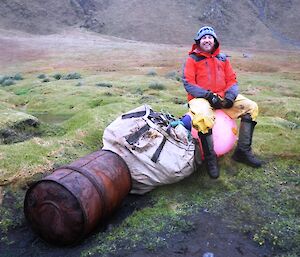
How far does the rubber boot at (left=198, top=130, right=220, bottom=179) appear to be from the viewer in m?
6.84

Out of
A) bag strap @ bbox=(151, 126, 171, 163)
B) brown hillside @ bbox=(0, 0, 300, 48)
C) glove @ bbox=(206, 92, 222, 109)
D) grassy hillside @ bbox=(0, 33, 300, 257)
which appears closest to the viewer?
grassy hillside @ bbox=(0, 33, 300, 257)

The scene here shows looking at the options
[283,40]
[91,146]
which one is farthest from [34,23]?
[91,146]

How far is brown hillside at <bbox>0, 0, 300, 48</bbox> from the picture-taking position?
254 ft

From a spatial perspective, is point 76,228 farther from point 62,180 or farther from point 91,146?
point 91,146

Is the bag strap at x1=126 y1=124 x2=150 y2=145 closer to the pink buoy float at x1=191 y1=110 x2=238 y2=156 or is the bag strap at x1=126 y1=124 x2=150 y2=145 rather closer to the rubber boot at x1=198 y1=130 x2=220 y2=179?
the rubber boot at x1=198 y1=130 x2=220 y2=179

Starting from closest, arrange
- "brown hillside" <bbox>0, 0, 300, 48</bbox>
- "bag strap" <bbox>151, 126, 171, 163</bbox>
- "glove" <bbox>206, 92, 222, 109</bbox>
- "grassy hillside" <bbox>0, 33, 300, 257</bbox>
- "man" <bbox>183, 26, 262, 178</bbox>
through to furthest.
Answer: "grassy hillside" <bbox>0, 33, 300, 257</bbox>, "bag strap" <bbox>151, 126, 171, 163</bbox>, "glove" <bbox>206, 92, 222, 109</bbox>, "man" <bbox>183, 26, 262, 178</bbox>, "brown hillside" <bbox>0, 0, 300, 48</bbox>

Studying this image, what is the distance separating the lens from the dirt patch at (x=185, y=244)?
196 inches

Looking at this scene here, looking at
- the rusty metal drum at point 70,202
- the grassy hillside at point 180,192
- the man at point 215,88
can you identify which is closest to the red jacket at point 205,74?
the man at point 215,88

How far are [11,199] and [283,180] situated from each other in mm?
4727

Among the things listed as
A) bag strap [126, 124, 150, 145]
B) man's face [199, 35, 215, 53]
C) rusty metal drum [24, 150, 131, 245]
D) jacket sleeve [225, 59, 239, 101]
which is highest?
man's face [199, 35, 215, 53]

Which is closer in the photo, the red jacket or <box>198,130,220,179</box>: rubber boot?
<box>198,130,220,179</box>: rubber boot

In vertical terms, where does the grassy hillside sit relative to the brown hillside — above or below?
below

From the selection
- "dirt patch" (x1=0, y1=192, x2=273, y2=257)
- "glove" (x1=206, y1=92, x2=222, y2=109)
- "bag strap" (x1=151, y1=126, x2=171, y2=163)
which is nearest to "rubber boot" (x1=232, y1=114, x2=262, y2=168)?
"glove" (x1=206, y1=92, x2=222, y2=109)

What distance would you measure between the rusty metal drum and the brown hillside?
70.3 meters
